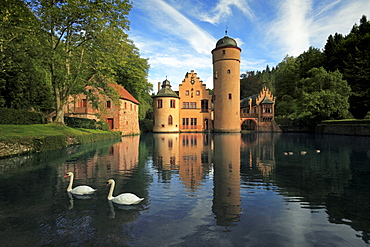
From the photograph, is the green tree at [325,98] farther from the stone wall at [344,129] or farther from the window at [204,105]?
the window at [204,105]

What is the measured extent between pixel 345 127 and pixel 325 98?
272 inches

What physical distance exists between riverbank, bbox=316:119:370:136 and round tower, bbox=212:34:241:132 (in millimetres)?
16654

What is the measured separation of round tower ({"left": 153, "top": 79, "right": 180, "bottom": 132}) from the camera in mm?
51812

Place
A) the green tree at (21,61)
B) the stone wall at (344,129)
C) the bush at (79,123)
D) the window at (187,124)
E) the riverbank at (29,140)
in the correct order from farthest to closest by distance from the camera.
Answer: the window at (187,124), the stone wall at (344,129), the bush at (79,123), the green tree at (21,61), the riverbank at (29,140)

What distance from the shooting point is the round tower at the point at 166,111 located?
5181cm

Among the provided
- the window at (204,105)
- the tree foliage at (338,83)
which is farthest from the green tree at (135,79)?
the tree foliage at (338,83)

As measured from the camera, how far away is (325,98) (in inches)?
1671

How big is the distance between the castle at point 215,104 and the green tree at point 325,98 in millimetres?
10356

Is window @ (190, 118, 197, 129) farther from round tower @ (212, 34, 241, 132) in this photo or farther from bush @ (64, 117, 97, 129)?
bush @ (64, 117, 97, 129)

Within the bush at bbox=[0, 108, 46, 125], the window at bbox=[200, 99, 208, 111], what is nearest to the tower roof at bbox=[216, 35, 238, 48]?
the window at bbox=[200, 99, 208, 111]

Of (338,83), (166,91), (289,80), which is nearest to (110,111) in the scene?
(166,91)

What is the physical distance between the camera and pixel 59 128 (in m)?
21.9

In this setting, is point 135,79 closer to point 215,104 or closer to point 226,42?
point 215,104

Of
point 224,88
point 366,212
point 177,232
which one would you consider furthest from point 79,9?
point 224,88
